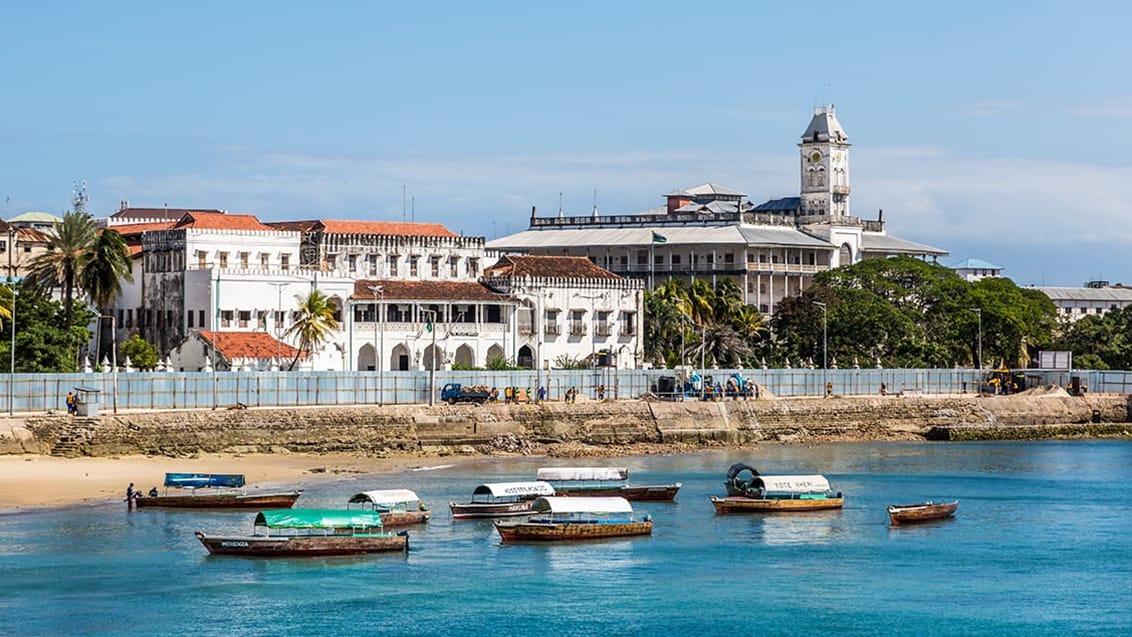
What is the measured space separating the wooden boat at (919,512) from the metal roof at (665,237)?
292 feet

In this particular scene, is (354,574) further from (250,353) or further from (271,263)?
(271,263)

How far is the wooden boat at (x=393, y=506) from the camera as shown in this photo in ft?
234

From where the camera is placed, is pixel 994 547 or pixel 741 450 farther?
pixel 741 450

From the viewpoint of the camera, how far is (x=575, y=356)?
130m

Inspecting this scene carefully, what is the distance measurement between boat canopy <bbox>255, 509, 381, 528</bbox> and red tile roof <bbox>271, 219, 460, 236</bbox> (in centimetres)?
6165

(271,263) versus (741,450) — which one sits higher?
(271,263)

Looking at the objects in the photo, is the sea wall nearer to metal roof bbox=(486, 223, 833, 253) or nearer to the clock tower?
metal roof bbox=(486, 223, 833, 253)

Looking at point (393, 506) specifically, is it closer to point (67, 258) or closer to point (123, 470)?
point (123, 470)

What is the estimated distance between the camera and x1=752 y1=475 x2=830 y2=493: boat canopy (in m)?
80.0

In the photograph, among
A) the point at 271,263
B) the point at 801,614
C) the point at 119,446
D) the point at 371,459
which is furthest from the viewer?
the point at 271,263

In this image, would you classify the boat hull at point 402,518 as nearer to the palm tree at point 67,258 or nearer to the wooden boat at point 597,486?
the wooden boat at point 597,486

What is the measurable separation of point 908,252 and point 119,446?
385 feet

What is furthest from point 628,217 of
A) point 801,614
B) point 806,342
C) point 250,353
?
point 801,614

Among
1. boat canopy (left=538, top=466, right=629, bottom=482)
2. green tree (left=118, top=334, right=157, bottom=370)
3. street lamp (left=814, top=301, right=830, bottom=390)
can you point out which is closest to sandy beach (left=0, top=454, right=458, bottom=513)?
boat canopy (left=538, top=466, right=629, bottom=482)
